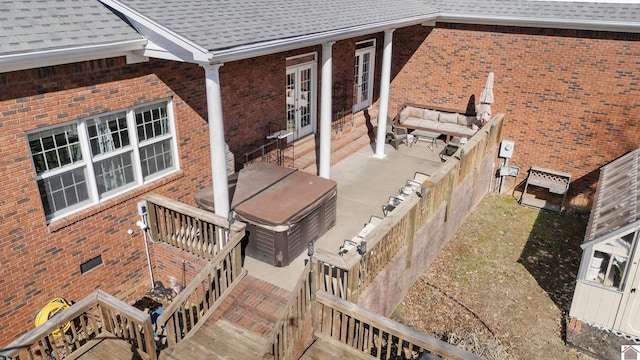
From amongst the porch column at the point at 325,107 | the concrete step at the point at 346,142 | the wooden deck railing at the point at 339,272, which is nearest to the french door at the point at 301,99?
the concrete step at the point at 346,142

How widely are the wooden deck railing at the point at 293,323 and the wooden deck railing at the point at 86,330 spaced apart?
1639 millimetres

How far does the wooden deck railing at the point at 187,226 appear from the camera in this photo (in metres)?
7.56

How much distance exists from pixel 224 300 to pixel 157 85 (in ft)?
12.1

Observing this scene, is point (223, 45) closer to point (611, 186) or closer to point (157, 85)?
point (157, 85)

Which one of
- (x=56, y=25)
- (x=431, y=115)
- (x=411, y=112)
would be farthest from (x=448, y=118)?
(x=56, y=25)

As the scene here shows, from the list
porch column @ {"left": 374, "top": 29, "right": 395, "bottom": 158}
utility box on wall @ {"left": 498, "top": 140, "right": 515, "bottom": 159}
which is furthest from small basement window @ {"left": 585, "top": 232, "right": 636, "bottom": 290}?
porch column @ {"left": 374, "top": 29, "right": 395, "bottom": 158}

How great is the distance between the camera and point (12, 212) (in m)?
6.39

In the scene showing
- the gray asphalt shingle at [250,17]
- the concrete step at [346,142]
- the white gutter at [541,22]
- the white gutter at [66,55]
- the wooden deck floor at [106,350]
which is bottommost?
the wooden deck floor at [106,350]

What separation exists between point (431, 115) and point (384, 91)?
2850 mm

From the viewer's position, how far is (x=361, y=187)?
11.2m

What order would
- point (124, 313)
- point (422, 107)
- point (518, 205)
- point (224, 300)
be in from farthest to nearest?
point (422, 107) → point (518, 205) → point (224, 300) → point (124, 313)

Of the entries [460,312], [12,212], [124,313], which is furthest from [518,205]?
[12,212]

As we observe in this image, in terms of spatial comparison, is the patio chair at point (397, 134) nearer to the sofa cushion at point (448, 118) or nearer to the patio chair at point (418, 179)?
the sofa cushion at point (448, 118)

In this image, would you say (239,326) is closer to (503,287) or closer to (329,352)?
(329,352)
